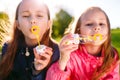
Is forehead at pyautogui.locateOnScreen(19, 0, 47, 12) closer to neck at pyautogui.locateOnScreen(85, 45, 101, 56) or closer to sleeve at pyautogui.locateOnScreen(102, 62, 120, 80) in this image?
neck at pyautogui.locateOnScreen(85, 45, 101, 56)

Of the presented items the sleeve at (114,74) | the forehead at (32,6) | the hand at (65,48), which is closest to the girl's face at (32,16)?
the forehead at (32,6)

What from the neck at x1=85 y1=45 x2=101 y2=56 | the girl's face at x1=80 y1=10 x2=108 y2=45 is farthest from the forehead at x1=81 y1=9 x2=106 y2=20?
the neck at x1=85 y1=45 x2=101 y2=56

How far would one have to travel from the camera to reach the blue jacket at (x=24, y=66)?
1.29 m

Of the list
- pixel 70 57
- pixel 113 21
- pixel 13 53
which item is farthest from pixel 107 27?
pixel 13 53

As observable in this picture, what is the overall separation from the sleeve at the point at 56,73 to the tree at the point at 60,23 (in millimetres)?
120

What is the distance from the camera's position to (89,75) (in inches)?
50.7

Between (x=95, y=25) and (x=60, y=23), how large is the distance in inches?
5.6

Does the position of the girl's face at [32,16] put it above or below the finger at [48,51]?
above

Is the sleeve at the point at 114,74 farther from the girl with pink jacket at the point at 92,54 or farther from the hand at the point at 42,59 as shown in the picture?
the hand at the point at 42,59

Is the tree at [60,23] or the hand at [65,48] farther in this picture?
the tree at [60,23]

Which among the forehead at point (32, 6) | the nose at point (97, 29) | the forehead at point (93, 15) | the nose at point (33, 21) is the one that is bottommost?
the nose at point (97, 29)

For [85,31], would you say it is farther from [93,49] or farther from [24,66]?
[24,66]

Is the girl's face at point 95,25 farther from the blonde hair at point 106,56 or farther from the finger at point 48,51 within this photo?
the finger at point 48,51

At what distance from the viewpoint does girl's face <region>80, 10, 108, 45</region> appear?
126 centimetres
